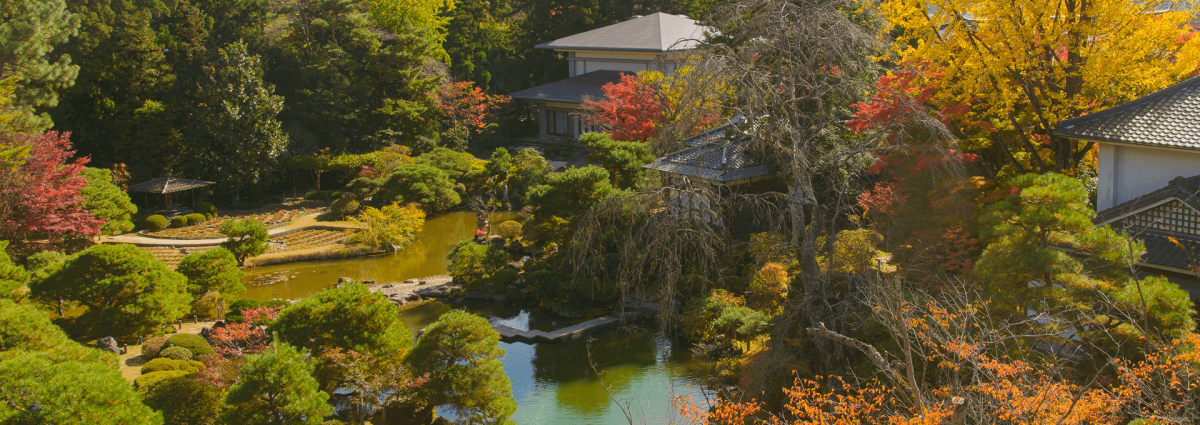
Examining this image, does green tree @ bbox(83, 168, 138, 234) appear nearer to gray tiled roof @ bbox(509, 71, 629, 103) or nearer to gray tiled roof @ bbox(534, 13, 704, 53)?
gray tiled roof @ bbox(509, 71, 629, 103)

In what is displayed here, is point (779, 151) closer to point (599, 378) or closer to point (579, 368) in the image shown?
point (599, 378)

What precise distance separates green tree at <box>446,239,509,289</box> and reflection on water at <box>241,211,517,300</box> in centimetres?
230

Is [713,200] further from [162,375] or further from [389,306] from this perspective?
[162,375]

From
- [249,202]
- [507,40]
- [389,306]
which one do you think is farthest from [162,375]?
[507,40]

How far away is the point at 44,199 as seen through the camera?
52.0 feet

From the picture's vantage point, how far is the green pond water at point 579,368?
36.5 ft

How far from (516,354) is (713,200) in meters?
6.75

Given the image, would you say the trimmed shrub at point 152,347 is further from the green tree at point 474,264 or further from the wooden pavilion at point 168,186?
the wooden pavilion at point 168,186

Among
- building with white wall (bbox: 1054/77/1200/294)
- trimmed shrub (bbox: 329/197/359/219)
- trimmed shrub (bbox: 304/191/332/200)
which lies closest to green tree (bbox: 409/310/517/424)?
building with white wall (bbox: 1054/77/1200/294)

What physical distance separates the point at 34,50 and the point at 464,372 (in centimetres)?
1557

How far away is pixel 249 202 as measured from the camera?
24375 millimetres

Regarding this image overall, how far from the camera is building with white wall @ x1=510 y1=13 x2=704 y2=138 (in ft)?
95.0

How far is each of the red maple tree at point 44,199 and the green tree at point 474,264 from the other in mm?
8153

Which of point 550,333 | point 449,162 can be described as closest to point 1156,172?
point 550,333
